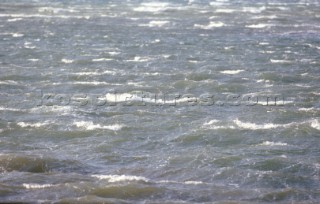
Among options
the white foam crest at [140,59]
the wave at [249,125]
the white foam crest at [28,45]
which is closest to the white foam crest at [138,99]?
the wave at [249,125]

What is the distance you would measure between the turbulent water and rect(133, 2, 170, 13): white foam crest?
528 inches

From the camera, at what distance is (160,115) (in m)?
18.2

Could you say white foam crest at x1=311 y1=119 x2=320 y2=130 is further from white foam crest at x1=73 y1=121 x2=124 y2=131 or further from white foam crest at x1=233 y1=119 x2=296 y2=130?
white foam crest at x1=73 y1=121 x2=124 y2=131

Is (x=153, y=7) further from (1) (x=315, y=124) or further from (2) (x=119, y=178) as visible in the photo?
(2) (x=119, y=178)

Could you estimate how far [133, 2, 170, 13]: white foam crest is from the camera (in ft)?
164

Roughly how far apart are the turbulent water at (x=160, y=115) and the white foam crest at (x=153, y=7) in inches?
528

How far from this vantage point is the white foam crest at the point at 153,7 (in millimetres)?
50000

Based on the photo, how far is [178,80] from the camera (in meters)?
22.7

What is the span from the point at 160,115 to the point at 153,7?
36107 millimetres

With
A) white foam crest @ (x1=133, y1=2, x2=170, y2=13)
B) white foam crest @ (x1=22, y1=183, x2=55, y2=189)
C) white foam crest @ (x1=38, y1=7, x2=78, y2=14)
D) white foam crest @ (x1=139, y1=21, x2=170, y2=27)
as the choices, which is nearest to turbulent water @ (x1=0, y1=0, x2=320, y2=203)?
white foam crest @ (x1=22, y1=183, x2=55, y2=189)

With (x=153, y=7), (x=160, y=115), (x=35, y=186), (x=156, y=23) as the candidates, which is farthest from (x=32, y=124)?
(x=153, y=7)

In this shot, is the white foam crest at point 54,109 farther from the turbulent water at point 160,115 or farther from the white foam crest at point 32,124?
the white foam crest at point 32,124

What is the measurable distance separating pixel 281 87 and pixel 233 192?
32.7 ft

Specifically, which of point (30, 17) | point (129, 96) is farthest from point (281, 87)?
point (30, 17)
